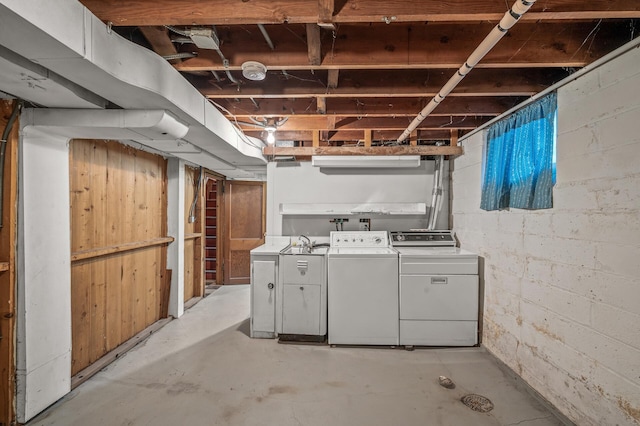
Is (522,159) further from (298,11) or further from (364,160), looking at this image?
(298,11)

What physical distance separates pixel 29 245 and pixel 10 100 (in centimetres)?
86

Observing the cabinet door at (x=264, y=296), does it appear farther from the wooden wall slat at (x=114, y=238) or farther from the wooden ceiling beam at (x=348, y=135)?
the wooden ceiling beam at (x=348, y=135)

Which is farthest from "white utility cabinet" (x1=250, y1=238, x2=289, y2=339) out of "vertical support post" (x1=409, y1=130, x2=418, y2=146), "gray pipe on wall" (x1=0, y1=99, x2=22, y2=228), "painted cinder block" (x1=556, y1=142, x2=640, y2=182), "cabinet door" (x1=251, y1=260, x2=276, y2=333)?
"painted cinder block" (x1=556, y1=142, x2=640, y2=182)

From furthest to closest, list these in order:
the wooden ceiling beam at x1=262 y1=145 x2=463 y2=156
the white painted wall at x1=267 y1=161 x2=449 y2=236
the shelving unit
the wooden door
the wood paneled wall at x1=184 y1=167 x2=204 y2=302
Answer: the shelving unit, the wooden door, the wood paneled wall at x1=184 y1=167 x2=204 y2=302, the white painted wall at x1=267 y1=161 x2=449 y2=236, the wooden ceiling beam at x1=262 y1=145 x2=463 y2=156

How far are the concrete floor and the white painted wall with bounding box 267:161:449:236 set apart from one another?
1.46m

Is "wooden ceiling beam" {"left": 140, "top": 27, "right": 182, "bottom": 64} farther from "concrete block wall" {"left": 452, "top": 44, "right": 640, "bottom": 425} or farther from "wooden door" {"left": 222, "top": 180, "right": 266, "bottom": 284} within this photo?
"wooden door" {"left": 222, "top": 180, "right": 266, "bottom": 284}

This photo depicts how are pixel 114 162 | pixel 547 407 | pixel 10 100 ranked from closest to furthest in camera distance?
pixel 10 100
pixel 547 407
pixel 114 162

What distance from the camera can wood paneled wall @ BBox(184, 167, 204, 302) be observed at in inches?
167

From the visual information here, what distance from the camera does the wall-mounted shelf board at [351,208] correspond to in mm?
3619

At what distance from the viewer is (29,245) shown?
1.85 meters

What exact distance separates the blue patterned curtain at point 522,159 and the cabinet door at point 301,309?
1.87m

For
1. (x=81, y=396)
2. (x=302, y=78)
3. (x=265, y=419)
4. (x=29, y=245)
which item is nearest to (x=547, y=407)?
(x=265, y=419)

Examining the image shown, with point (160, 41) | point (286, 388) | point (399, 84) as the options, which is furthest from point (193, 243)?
point (399, 84)

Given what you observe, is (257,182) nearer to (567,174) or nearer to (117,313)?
(117,313)
